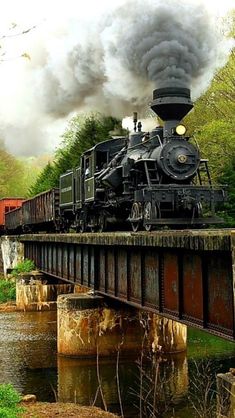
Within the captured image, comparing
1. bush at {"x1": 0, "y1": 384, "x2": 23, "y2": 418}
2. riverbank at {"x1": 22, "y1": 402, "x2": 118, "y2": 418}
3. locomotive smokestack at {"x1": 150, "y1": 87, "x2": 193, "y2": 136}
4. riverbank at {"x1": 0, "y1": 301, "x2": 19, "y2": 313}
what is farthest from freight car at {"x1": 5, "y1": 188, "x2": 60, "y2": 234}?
bush at {"x1": 0, "y1": 384, "x2": 23, "y2": 418}

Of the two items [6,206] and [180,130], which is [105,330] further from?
[6,206]

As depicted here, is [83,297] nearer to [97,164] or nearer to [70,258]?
[70,258]

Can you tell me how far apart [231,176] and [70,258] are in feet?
25.2

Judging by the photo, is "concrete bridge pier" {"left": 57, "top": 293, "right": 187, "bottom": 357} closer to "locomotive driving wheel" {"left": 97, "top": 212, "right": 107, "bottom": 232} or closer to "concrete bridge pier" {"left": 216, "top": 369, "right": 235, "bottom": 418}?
"locomotive driving wheel" {"left": 97, "top": 212, "right": 107, "bottom": 232}

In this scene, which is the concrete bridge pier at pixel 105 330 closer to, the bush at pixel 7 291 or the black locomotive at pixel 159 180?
the black locomotive at pixel 159 180

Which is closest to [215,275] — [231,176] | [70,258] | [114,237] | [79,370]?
[114,237]

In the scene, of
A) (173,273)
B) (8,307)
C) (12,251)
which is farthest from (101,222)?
(12,251)

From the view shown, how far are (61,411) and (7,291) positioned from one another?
67.4 feet

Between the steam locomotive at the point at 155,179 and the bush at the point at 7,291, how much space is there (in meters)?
12.2

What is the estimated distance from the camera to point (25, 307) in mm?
27438

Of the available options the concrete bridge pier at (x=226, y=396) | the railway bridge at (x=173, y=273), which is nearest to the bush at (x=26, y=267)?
the railway bridge at (x=173, y=273)

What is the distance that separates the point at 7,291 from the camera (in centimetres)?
3108

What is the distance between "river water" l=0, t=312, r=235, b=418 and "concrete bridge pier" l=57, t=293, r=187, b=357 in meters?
0.39

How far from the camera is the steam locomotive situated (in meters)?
15.0
